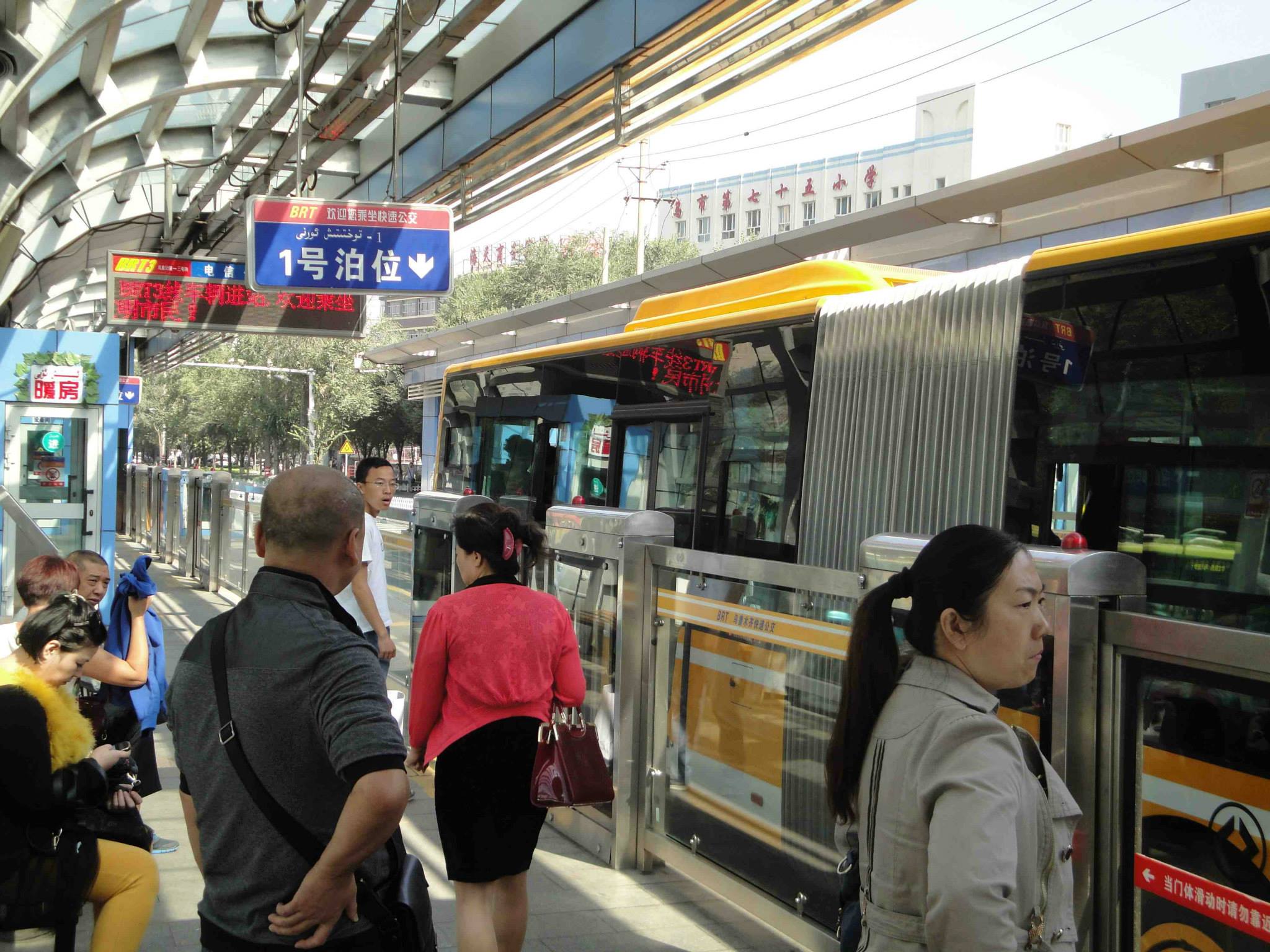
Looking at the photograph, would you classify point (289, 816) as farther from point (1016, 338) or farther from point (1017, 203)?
point (1017, 203)

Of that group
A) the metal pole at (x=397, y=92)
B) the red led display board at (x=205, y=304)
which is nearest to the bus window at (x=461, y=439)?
the red led display board at (x=205, y=304)

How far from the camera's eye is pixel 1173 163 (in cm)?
1001

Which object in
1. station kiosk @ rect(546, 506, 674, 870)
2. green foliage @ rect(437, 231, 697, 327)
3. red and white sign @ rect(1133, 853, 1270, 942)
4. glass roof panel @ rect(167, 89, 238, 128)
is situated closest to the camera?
red and white sign @ rect(1133, 853, 1270, 942)

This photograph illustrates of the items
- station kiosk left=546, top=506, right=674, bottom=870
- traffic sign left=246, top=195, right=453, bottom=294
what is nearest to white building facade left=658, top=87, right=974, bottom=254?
traffic sign left=246, top=195, right=453, bottom=294

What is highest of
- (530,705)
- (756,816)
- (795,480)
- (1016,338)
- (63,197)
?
(63,197)

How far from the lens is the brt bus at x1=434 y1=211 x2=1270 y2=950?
286 centimetres

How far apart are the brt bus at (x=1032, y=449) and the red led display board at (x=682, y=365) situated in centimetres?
5

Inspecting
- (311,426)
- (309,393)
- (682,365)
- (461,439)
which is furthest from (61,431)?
(311,426)

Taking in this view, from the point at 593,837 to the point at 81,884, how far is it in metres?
2.63

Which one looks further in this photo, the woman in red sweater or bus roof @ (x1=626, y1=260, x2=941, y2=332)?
bus roof @ (x1=626, y1=260, x2=941, y2=332)

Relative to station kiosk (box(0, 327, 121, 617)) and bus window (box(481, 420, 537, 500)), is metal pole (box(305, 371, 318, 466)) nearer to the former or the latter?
station kiosk (box(0, 327, 121, 617))

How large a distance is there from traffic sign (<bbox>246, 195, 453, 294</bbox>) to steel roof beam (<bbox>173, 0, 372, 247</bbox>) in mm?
1094

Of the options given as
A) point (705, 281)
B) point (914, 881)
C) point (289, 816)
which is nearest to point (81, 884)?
point (289, 816)

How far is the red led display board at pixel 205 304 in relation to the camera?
10.9 m
